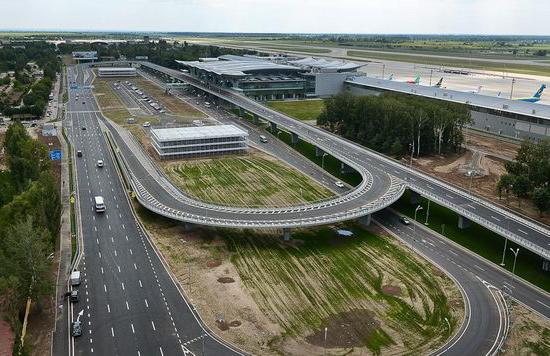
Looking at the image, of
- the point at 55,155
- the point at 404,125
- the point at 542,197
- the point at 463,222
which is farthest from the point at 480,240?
the point at 55,155

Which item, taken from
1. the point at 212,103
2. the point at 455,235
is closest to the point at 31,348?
the point at 455,235

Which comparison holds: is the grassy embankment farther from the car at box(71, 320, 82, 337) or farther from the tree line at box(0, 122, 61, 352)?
the tree line at box(0, 122, 61, 352)

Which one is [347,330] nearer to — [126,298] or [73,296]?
[126,298]

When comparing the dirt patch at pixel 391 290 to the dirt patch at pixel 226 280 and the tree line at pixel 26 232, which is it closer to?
the dirt patch at pixel 226 280

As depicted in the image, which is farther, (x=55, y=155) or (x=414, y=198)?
(x=55, y=155)

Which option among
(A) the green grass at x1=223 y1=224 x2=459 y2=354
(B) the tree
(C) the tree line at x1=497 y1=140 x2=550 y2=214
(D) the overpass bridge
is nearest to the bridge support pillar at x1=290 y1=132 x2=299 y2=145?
(D) the overpass bridge

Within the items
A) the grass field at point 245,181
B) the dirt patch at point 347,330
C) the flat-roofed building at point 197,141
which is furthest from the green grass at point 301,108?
the dirt patch at point 347,330
